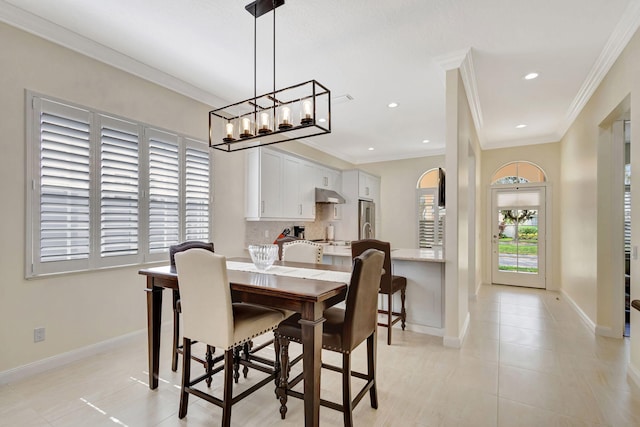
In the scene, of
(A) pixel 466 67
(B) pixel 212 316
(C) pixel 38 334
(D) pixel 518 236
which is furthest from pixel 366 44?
(D) pixel 518 236

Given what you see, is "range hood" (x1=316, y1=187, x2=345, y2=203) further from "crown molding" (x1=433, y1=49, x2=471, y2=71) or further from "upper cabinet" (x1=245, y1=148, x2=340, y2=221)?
"crown molding" (x1=433, y1=49, x2=471, y2=71)

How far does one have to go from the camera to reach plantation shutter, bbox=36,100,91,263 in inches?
103

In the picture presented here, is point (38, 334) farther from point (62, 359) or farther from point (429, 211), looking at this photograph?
point (429, 211)

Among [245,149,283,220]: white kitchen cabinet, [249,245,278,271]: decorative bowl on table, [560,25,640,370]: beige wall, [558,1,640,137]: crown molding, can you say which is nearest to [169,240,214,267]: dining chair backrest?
[249,245,278,271]: decorative bowl on table

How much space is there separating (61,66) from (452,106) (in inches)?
139

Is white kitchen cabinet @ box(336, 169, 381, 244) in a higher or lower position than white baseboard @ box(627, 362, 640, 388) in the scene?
higher

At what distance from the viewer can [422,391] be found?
2.33m


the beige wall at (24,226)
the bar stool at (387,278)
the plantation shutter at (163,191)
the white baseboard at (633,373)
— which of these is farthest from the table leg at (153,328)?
the white baseboard at (633,373)

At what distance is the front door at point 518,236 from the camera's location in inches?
229

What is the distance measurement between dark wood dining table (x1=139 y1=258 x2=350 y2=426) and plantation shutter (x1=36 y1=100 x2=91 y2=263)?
980 mm

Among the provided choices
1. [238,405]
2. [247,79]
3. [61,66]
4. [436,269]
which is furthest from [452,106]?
[61,66]

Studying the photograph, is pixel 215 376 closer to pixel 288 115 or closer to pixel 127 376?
pixel 127 376

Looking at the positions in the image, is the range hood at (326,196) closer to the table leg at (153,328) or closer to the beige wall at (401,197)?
the beige wall at (401,197)

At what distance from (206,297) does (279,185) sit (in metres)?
3.14
